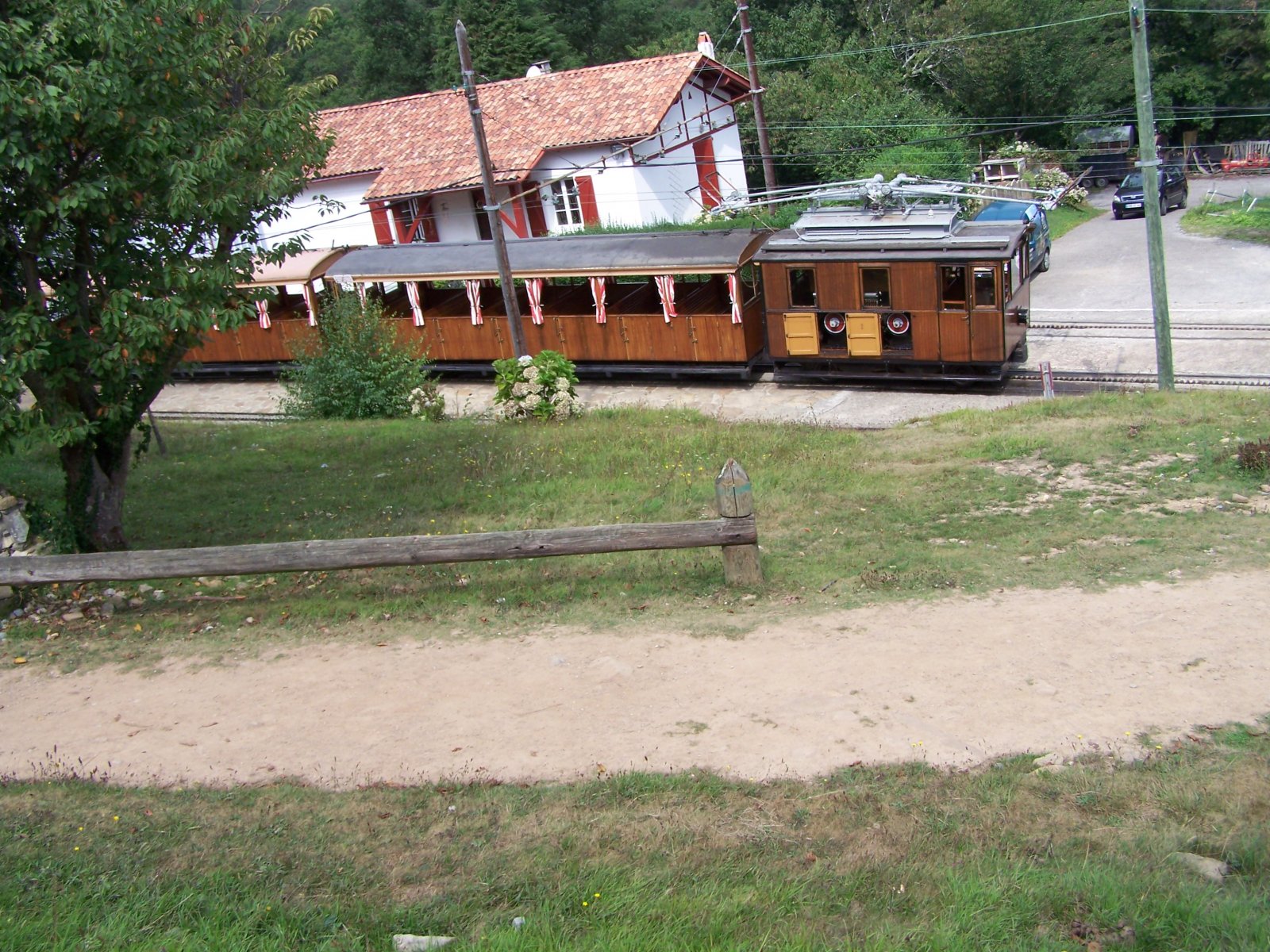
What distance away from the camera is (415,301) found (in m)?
23.7

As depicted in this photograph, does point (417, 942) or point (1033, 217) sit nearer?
point (417, 942)

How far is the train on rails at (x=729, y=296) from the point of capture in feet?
60.5

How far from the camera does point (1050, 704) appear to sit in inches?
276

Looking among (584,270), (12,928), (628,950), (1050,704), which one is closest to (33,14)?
(12,928)

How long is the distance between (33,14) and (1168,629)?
385 inches

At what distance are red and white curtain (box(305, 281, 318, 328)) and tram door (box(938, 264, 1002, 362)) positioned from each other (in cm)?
1337

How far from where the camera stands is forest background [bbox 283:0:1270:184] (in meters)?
34.8

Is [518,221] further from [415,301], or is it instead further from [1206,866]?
[1206,866]

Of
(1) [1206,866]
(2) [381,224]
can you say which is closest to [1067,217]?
(2) [381,224]

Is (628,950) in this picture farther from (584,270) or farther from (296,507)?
(584,270)

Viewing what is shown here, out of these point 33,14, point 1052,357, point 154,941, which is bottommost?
point 1052,357

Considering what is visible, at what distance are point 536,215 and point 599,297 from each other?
1320 centimetres

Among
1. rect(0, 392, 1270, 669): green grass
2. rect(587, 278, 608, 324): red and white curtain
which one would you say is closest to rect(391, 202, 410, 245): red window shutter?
rect(587, 278, 608, 324): red and white curtain

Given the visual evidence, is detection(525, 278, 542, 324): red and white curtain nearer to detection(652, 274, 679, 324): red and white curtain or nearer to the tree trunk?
detection(652, 274, 679, 324): red and white curtain
